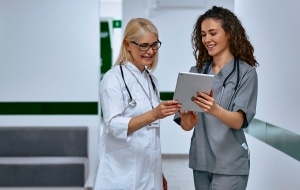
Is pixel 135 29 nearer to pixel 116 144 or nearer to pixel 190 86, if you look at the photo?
pixel 190 86

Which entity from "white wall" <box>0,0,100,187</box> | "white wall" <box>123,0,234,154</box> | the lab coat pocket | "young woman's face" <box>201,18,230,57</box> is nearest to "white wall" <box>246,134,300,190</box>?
"young woman's face" <box>201,18,230,57</box>

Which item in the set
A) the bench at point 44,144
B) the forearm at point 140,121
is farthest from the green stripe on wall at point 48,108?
the forearm at point 140,121

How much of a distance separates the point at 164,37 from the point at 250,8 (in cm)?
320

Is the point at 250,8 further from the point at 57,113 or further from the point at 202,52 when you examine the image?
the point at 57,113

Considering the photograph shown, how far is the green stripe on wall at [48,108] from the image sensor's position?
5484 mm

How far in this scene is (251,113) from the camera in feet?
7.57

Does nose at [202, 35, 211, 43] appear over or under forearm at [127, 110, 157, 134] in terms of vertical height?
over

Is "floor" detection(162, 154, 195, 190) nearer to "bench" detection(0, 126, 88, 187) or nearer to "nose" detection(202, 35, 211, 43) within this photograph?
"bench" detection(0, 126, 88, 187)

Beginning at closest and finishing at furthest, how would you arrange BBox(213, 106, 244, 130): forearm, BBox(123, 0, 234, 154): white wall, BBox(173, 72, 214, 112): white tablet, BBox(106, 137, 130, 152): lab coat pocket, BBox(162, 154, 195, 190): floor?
BBox(173, 72, 214, 112): white tablet
BBox(213, 106, 244, 130): forearm
BBox(106, 137, 130, 152): lab coat pocket
BBox(162, 154, 195, 190): floor
BBox(123, 0, 234, 154): white wall

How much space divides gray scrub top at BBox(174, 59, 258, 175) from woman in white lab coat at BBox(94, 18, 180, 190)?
273 mm

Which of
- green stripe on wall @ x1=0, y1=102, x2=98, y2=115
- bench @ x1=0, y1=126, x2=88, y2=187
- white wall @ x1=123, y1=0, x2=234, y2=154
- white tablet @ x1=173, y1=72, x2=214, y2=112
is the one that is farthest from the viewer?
white wall @ x1=123, y1=0, x2=234, y2=154

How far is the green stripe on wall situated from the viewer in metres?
5.48

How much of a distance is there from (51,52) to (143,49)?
11.0 ft

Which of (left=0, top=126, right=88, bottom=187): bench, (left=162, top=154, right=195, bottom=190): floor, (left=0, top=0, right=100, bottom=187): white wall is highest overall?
(left=0, top=0, right=100, bottom=187): white wall
